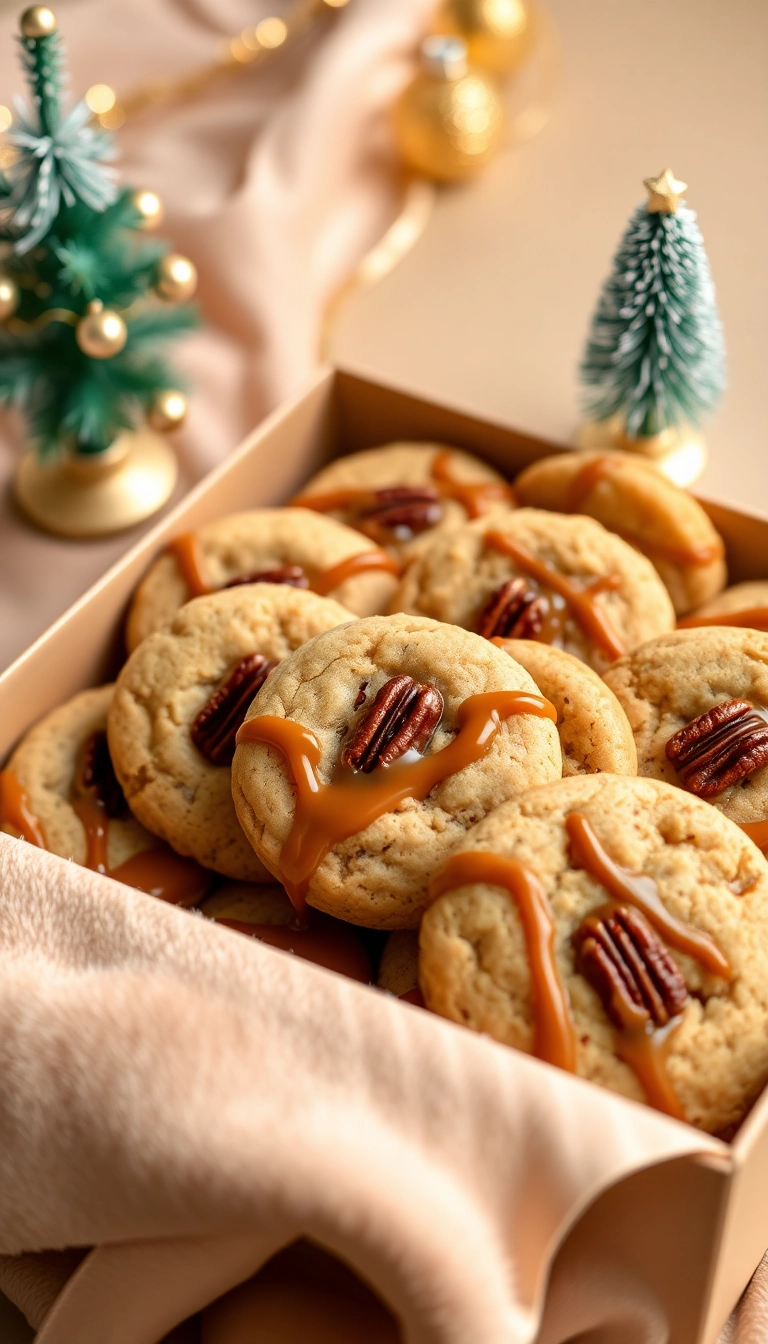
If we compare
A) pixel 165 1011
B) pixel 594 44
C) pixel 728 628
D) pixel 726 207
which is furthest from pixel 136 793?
pixel 594 44

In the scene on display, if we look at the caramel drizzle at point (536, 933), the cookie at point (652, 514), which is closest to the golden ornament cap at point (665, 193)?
the cookie at point (652, 514)

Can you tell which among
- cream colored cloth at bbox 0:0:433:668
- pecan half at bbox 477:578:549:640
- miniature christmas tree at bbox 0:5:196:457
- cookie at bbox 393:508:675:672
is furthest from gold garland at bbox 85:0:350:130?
pecan half at bbox 477:578:549:640

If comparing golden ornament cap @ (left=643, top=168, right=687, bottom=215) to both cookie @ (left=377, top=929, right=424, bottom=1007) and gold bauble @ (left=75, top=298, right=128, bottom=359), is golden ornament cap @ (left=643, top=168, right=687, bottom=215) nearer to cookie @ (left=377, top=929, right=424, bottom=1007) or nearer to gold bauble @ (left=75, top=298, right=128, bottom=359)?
gold bauble @ (left=75, top=298, right=128, bottom=359)

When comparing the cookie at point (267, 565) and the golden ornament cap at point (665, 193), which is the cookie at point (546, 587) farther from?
the golden ornament cap at point (665, 193)

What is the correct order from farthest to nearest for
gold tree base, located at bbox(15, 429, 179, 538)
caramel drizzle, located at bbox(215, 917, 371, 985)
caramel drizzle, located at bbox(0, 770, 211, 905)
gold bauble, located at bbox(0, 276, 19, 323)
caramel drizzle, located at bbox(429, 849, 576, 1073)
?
gold tree base, located at bbox(15, 429, 179, 538) → gold bauble, located at bbox(0, 276, 19, 323) → caramel drizzle, located at bbox(0, 770, 211, 905) → caramel drizzle, located at bbox(215, 917, 371, 985) → caramel drizzle, located at bbox(429, 849, 576, 1073)

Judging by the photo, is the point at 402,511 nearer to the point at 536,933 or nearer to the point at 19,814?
the point at 19,814

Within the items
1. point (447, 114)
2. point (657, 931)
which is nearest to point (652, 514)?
point (657, 931)

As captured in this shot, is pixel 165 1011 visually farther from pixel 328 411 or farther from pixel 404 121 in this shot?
pixel 404 121
